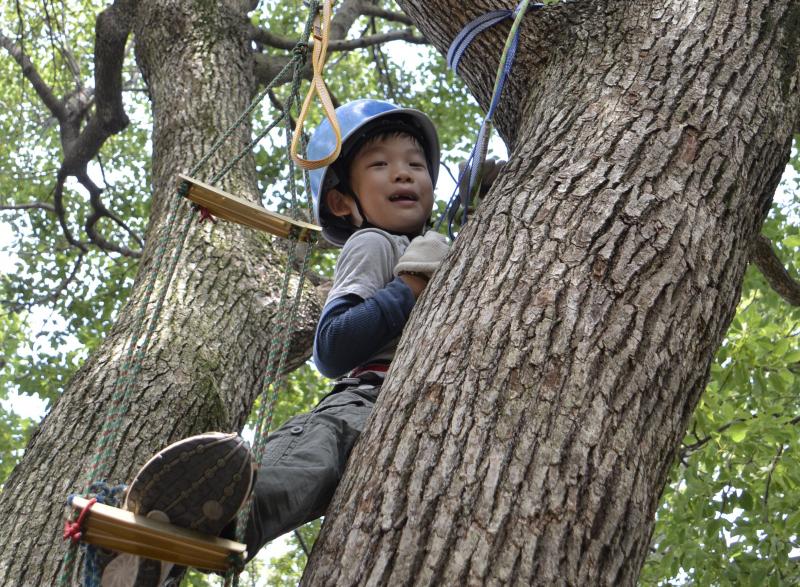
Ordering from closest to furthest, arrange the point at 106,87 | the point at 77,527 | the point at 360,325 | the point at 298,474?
the point at 77,527 < the point at 298,474 < the point at 360,325 < the point at 106,87

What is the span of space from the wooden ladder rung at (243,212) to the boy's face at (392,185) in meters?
0.69

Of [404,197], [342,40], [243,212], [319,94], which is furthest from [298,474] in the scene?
[342,40]

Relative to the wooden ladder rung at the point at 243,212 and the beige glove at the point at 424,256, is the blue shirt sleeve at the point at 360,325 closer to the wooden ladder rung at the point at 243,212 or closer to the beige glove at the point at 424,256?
the beige glove at the point at 424,256

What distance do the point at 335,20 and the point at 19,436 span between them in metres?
4.49

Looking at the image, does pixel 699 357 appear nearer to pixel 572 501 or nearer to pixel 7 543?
pixel 572 501

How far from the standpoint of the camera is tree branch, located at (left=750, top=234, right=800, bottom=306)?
352 cm

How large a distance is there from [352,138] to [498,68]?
53 centimetres

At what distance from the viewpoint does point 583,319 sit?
158 centimetres

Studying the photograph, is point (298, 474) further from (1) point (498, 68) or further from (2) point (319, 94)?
(1) point (498, 68)

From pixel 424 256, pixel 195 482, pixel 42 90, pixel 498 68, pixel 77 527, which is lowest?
pixel 77 527

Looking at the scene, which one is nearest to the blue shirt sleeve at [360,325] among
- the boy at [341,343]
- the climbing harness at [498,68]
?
the boy at [341,343]

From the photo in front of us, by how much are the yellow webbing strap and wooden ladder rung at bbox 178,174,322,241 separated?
209mm

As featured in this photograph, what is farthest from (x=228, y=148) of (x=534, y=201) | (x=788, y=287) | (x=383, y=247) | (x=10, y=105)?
(x=10, y=105)

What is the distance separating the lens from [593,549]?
1.36 m
